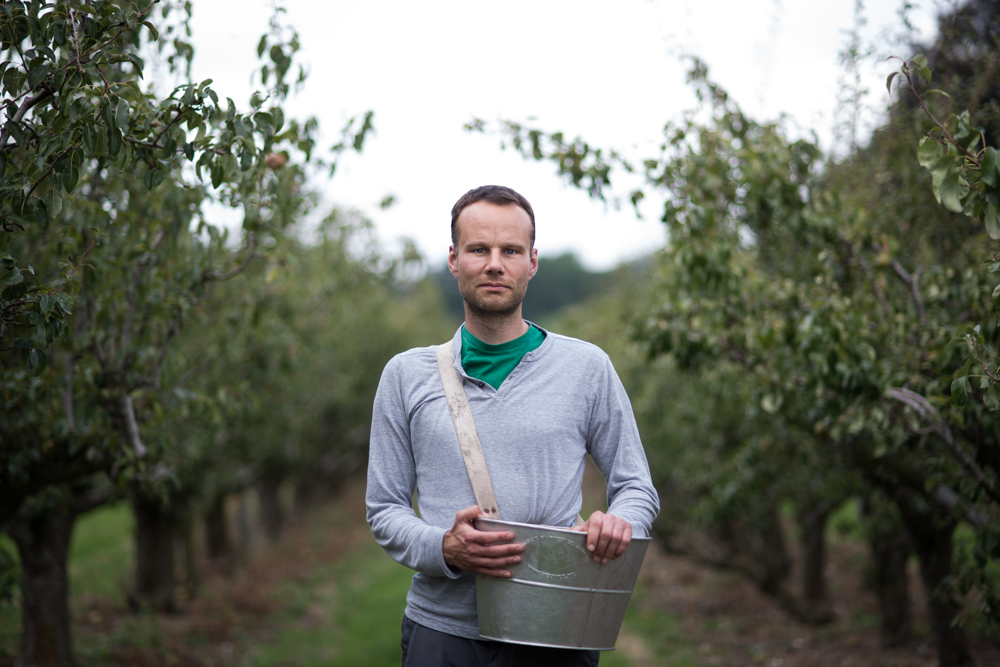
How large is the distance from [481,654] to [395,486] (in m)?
0.58

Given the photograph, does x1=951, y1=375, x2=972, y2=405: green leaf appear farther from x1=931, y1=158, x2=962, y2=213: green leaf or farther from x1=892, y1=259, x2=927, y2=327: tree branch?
x1=892, y1=259, x2=927, y2=327: tree branch

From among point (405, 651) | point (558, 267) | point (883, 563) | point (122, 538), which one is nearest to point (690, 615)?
point (883, 563)

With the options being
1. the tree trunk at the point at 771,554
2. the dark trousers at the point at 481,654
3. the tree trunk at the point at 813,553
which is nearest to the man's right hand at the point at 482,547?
the dark trousers at the point at 481,654

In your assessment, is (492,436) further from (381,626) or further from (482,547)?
(381,626)

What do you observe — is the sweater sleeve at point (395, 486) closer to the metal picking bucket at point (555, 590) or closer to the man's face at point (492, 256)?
the metal picking bucket at point (555, 590)

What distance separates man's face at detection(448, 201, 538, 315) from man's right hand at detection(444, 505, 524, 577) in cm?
69

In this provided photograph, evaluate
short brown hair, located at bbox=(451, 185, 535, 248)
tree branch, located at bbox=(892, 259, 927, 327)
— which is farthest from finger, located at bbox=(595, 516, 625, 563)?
tree branch, located at bbox=(892, 259, 927, 327)

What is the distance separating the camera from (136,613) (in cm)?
1063

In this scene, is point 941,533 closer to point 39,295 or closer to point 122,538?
point 39,295

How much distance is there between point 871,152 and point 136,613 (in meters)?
10.5

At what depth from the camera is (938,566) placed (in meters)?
6.11

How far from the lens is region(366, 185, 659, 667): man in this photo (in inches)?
93.0

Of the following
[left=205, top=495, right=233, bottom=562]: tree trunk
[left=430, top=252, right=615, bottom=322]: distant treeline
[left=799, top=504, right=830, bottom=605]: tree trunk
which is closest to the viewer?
[left=799, top=504, right=830, bottom=605]: tree trunk

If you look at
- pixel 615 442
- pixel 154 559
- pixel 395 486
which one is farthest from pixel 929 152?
pixel 154 559
